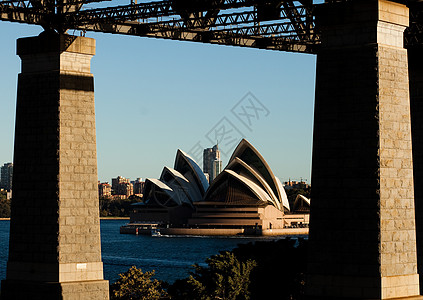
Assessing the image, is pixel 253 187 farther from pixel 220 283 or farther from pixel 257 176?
pixel 220 283

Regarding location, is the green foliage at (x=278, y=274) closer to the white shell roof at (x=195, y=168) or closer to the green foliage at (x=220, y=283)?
the green foliage at (x=220, y=283)

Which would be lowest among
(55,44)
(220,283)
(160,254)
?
(220,283)

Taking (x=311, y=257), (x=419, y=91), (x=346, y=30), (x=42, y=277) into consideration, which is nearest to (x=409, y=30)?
(x=419, y=91)

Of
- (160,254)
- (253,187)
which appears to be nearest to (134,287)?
(160,254)

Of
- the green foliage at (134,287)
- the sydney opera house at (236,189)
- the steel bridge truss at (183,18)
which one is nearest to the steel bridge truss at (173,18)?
the steel bridge truss at (183,18)

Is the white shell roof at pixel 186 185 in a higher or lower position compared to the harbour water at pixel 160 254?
higher

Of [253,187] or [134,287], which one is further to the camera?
[253,187]

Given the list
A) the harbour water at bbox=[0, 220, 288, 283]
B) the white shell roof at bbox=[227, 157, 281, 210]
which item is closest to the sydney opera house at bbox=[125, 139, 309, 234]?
the white shell roof at bbox=[227, 157, 281, 210]
